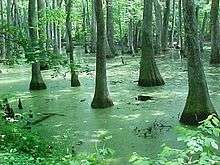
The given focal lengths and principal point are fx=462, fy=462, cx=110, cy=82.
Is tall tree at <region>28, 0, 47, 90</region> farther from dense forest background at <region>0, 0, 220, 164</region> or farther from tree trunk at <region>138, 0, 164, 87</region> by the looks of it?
tree trunk at <region>138, 0, 164, 87</region>

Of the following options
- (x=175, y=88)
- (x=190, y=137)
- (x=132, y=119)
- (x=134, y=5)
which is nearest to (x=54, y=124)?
(x=132, y=119)

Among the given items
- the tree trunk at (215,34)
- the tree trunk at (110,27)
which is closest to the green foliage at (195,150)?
the tree trunk at (215,34)

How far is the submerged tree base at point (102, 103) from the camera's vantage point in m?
11.6

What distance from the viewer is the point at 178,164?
2748 mm

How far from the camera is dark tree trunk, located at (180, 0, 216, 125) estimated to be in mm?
9516

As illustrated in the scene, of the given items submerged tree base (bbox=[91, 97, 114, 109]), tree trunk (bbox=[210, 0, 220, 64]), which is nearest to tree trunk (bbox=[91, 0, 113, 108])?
submerged tree base (bbox=[91, 97, 114, 109])

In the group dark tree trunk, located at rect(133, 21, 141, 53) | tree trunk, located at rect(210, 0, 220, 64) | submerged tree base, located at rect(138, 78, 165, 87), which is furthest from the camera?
dark tree trunk, located at rect(133, 21, 141, 53)

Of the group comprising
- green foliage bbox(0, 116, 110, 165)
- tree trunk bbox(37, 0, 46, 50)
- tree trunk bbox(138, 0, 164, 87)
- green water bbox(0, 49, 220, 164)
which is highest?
tree trunk bbox(37, 0, 46, 50)

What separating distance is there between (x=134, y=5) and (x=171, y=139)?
74.5ft

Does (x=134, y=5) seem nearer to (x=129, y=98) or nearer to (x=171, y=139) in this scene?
(x=129, y=98)

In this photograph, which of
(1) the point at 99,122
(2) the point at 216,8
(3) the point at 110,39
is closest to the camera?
(1) the point at 99,122

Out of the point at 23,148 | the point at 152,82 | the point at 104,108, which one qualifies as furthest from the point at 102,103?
the point at 23,148

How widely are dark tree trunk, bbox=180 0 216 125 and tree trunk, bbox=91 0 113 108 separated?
2.60m

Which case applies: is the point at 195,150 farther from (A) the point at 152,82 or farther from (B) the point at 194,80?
(A) the point at 152,82
